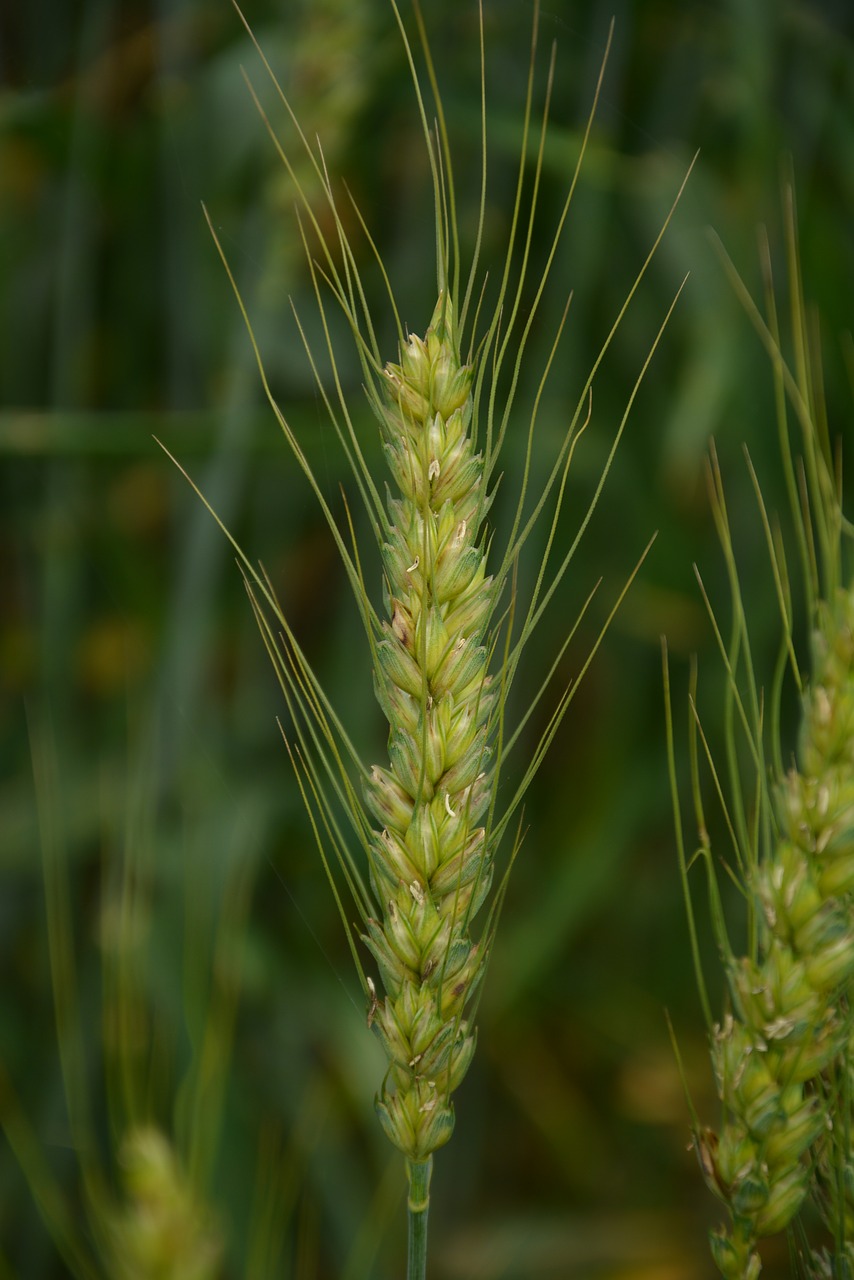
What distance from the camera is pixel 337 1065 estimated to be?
1136 millimetres

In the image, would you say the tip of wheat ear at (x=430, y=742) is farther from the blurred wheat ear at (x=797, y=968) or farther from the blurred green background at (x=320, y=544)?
the blurred green background at (x=320, y=544)

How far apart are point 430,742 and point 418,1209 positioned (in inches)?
5.8

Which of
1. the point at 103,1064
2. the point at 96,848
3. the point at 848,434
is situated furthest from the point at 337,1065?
the point at 848,434

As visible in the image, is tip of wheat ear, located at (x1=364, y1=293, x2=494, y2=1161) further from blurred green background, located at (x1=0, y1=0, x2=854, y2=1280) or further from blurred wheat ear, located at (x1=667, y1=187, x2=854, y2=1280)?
blurred green background, located at (x1=0, y1=0, x2=854, y2=1280)

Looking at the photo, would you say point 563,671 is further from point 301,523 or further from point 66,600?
point 66,600

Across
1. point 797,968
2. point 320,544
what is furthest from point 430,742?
point 320,544

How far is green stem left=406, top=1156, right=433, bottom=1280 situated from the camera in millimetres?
354

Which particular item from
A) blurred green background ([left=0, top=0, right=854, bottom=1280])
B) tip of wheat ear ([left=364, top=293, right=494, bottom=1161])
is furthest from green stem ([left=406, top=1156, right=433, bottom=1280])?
blurred green background ([left=0, top=0, right=854, bottom=1280])

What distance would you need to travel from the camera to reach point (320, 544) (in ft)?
4.16

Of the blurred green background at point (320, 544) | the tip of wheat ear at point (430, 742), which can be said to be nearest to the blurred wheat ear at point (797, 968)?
the tip of wheat ear at point (430, 742)

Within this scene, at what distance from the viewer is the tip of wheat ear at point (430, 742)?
35cm

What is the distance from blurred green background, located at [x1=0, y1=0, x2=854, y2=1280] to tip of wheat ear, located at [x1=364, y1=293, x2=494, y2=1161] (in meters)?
0.45

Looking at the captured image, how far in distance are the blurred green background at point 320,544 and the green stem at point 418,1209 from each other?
441 millimetres

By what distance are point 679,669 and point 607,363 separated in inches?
13.5
